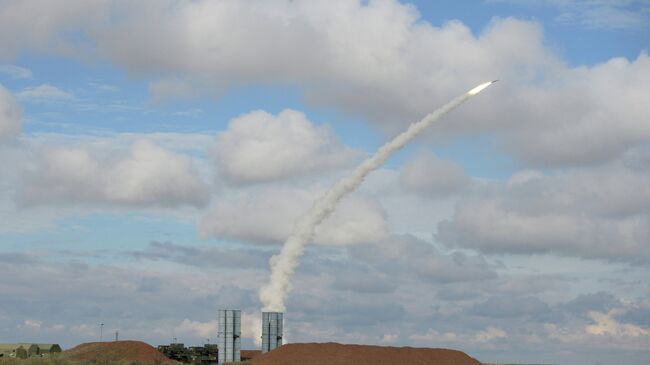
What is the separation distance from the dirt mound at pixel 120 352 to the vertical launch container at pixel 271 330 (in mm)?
12332

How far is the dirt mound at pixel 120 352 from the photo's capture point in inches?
Answer: 3391

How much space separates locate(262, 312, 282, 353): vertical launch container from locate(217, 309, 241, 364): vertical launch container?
2638mm

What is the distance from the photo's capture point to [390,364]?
70.9 m

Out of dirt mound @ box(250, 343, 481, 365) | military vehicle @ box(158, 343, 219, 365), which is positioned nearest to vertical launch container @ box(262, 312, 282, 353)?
dirt mound @ box(250, 343, 481, 365)

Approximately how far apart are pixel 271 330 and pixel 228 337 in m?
4.09

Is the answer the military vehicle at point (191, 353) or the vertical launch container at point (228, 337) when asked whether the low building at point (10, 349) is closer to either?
the military vehicle at point (191, 353)

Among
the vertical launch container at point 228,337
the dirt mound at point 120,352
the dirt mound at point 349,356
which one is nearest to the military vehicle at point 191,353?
the dirt mound at point 120,352

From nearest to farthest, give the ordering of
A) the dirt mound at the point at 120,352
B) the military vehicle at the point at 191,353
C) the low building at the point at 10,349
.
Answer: the dirt mound at the point at 120,352
the military vehicle at the point at 191,353
the low building at the point at 10,349

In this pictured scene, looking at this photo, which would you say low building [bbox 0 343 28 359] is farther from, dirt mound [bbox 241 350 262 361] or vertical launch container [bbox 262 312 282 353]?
vertical launch container [bbox 262 312 282 353]

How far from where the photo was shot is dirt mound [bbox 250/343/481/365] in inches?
2749

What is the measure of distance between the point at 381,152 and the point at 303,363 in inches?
764

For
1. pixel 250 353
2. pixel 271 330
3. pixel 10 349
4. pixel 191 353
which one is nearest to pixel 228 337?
pixel 271 330

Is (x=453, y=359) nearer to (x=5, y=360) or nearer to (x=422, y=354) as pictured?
(x=422, y=354)

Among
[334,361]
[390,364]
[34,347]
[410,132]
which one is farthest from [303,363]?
[34,347]
